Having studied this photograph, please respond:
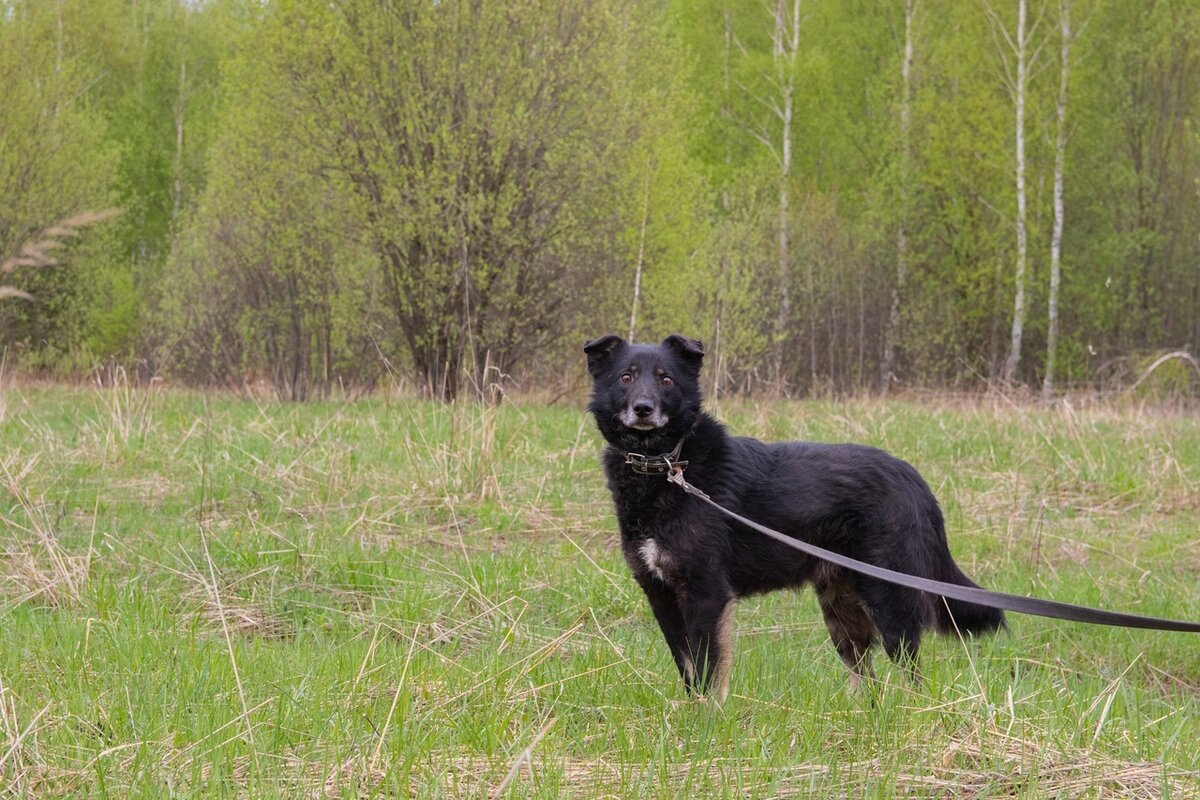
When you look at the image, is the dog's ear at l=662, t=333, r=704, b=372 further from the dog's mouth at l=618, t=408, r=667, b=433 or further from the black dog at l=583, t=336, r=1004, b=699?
the dog's mouth at l=618, t=408, r=667, b=433

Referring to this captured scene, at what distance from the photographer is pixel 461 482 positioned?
23.9 feet

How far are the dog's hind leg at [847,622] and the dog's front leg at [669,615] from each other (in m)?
0.61

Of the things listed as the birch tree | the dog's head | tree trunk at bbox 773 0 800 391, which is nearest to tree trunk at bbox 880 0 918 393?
the birch tree

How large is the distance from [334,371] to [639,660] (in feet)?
53.1

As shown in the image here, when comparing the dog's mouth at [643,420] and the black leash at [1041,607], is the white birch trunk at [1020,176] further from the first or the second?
the black leash at [1041,607]

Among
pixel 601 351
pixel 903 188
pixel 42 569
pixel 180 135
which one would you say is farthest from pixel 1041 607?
pixel 180 135

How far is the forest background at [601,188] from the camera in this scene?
15609mm

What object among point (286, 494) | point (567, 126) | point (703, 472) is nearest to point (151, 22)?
point (567, 126)

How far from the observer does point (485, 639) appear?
4551 millimetres

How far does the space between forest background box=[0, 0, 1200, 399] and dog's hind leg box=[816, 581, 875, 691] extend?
211 inches

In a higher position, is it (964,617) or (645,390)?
(645,390)

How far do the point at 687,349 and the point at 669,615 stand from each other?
3.32ft

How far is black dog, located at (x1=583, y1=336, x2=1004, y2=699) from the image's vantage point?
388cm

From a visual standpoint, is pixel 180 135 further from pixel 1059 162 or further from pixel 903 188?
pixel 1059 162
